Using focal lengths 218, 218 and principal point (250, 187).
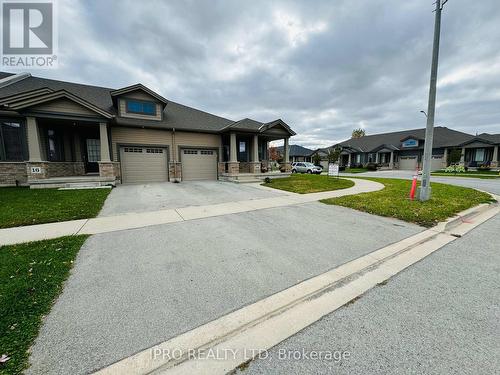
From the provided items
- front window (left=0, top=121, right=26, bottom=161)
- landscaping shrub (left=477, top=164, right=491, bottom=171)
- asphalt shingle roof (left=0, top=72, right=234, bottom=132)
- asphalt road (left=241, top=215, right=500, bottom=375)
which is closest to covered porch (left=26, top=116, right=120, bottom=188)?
front window (left=0, top=121, right=26, bottom=161)

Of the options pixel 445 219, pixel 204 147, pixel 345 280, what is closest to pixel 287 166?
pixel 204 147

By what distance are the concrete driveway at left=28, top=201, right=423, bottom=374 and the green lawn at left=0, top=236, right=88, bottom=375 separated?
4.5 inches

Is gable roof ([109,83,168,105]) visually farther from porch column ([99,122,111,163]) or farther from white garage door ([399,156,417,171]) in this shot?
white garage door ([399,156,417,171])

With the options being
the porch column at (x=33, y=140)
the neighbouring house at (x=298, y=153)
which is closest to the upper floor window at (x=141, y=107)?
the porch column at (x=33, y=140)

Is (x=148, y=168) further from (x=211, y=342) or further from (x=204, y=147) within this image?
(x=211, y=342)

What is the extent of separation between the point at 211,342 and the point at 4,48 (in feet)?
63.6

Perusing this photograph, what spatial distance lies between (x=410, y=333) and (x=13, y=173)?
18147mm

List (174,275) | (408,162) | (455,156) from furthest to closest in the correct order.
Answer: (408,162)
(455,156)
(174,275)

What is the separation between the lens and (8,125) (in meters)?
12.1

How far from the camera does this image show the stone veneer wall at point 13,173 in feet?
39.5

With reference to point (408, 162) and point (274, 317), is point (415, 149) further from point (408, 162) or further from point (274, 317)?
point (274, 317)

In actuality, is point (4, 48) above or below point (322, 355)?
above

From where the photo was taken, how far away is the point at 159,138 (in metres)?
15.5

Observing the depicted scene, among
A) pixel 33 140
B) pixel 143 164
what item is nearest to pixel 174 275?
pixel 33 140
